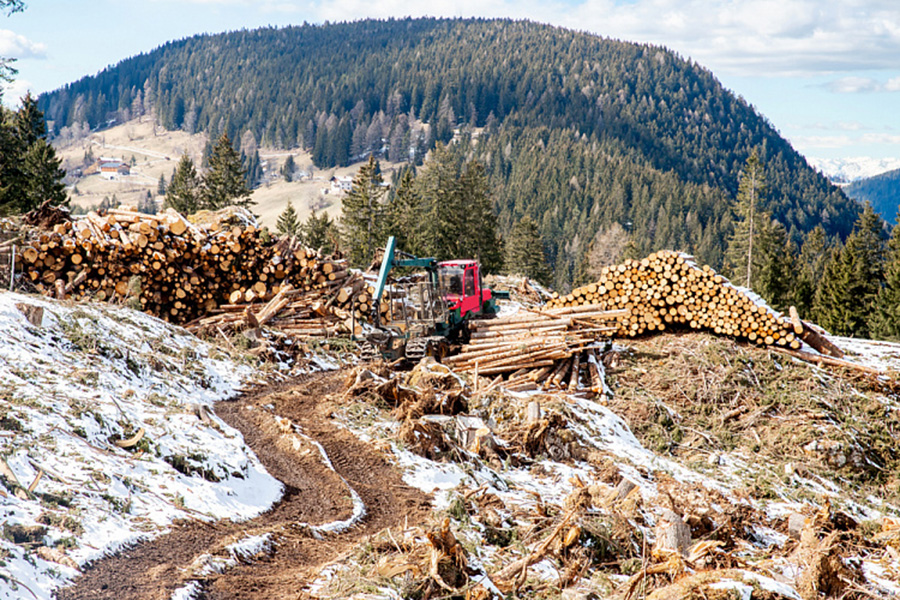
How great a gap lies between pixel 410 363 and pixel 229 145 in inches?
1508

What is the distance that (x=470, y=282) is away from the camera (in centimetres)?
1959

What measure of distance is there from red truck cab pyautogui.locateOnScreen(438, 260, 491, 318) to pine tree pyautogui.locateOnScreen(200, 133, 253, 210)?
110 ft

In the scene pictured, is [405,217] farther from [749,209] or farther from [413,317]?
[413,317]

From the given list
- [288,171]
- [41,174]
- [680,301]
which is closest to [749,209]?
[680,301]

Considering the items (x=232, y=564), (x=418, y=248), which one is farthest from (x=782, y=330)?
(x=418, y=248)

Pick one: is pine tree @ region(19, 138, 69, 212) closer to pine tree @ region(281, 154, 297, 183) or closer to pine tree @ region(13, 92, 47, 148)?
pine tree @ region(13, 92, 47, 148)

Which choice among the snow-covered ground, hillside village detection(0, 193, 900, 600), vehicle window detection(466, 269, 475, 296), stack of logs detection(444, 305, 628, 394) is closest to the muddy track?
hillside village detection(0, 193, 900, 600)

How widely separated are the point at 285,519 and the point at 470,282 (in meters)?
12.1

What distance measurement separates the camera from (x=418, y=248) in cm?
5131

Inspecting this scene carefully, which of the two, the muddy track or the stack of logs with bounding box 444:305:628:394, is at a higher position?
the stack of logs with bounding box 444:305:628:394

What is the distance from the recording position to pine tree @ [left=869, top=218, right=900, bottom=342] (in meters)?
40.8

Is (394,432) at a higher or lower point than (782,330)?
lower

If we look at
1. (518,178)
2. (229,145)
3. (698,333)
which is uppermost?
(518,178)

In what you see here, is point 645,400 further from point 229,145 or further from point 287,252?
point 229,145
